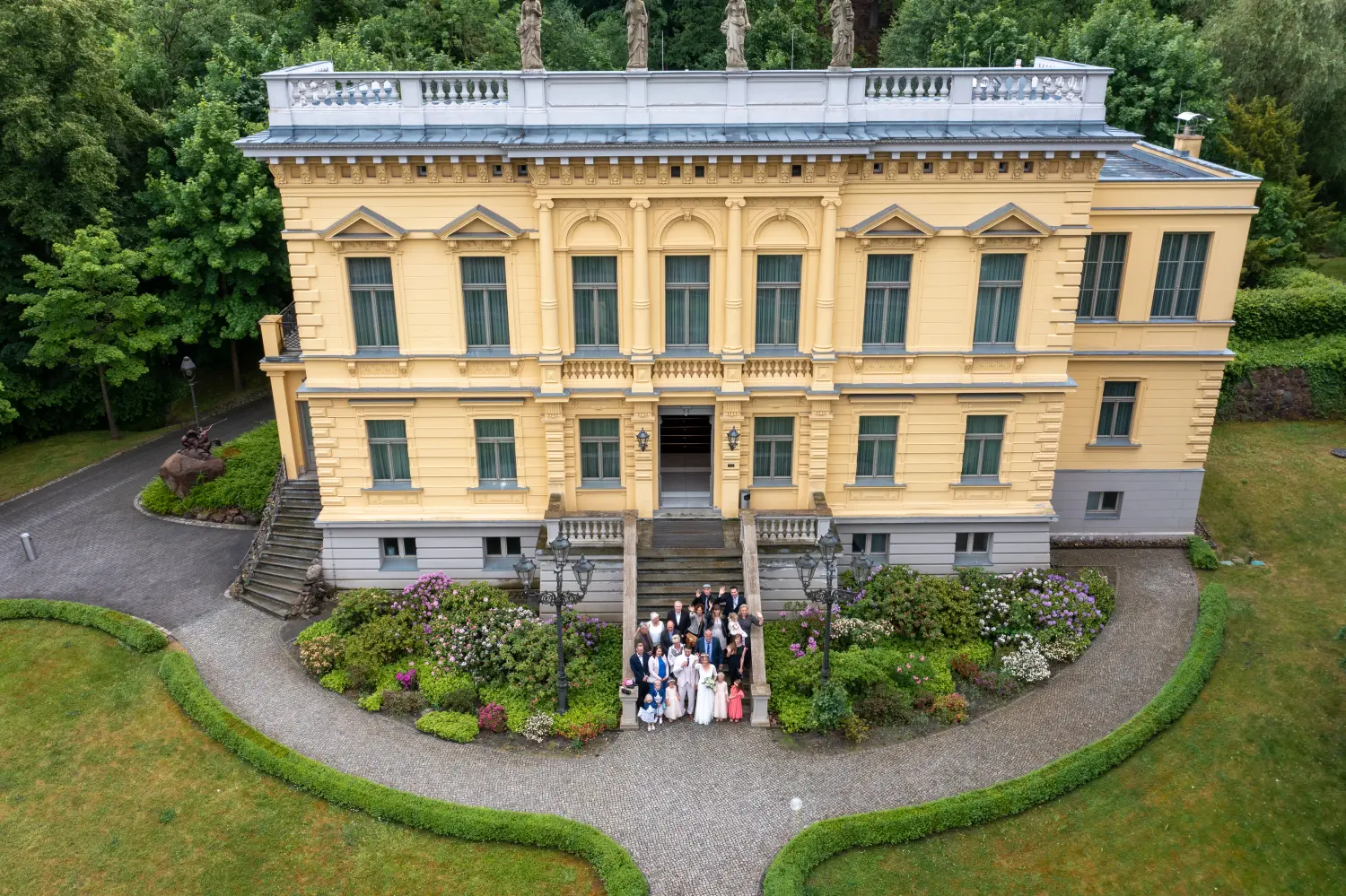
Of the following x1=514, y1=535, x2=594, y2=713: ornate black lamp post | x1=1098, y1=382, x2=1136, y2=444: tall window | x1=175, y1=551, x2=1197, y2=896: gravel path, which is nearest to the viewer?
x1=175, y1=551, x2=1197, y2=896: gravel path

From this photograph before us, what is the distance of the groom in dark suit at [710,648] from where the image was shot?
22.2m

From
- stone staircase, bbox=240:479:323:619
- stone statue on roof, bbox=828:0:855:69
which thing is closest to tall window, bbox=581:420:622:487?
stone staircase, bbox=240:479:323:619

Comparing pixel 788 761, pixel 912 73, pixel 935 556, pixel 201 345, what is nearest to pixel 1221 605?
pixel 935 556

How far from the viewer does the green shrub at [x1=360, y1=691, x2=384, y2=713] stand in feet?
73.4

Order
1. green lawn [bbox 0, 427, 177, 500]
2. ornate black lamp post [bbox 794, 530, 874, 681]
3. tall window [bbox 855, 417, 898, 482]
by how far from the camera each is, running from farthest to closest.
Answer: green lawn [bbox 0, 427, 177, 500]
tall window [bbox 855, 417, 898, 482]
ornate black lamp post [bbox 794, 530, 874, 681]

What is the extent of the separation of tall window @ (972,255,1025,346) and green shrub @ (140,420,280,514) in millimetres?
21764

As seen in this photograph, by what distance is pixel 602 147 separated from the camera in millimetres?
22234

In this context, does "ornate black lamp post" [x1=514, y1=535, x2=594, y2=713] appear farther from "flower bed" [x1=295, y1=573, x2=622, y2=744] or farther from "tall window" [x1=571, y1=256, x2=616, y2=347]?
"tall window" [x1=571, y1=256, x2=616, y2=347]

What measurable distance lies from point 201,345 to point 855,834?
115ft

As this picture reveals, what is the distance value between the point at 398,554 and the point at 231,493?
26.0 feet

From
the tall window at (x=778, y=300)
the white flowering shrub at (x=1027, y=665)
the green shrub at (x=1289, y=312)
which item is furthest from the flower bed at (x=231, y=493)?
the green shrub at (x=1289, y=312)

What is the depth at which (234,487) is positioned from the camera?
103 feet

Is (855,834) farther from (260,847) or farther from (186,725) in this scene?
(186,725)

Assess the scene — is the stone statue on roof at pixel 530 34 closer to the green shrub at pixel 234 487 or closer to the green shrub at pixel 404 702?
the green shrub at pixel 404 702
